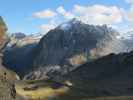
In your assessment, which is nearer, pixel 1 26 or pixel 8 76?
pixel 8 76

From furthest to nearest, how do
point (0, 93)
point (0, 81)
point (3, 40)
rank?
point (3, 40)
point (0, 81)
point (0, 93)

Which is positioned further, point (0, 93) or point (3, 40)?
point (3, 40)

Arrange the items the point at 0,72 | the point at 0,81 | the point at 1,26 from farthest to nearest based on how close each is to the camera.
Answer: the point at 1,26 → the point at 0,72 → the point at 0,81

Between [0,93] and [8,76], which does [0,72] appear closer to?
[8,76]

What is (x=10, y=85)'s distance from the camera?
171 ft

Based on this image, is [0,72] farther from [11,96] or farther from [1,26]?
[1,26]

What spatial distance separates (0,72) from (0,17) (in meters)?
12.4

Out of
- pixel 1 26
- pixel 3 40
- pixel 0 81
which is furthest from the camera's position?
pixel 3 40

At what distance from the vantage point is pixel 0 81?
51.4 metres

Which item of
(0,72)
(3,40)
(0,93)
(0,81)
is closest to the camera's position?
(0,93)

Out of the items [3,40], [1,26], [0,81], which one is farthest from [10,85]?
[3,40]

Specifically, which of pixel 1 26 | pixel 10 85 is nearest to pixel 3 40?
pixel 1 26

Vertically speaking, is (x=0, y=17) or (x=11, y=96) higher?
(x=0, y=17)

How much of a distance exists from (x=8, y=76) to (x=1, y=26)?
11.3 m
